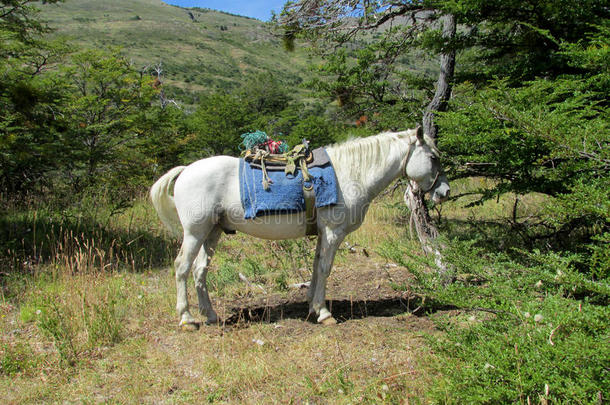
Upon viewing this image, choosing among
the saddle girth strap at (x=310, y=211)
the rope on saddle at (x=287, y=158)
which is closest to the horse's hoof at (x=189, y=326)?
the saddle girth strap at (x=310, y=211)

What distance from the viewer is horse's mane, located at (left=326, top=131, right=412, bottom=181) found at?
418 cm

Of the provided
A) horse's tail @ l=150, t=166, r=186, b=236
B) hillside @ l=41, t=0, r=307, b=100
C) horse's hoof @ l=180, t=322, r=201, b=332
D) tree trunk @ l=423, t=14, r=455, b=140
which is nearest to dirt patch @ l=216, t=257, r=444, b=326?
horse's hoof @ l=180, t=322, r=201, b=332

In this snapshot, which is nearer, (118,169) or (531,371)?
(531,371)

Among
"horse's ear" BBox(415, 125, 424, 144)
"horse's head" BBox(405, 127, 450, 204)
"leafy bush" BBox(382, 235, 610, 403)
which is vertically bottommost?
"leafy bush" BBox(382, 235, 610, 403)

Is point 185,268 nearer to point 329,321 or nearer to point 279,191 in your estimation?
point 279,191

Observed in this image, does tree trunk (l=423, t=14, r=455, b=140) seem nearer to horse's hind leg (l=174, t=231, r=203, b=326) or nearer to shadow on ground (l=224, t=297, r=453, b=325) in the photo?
shadow on ground (l=224, t=297, r=453, b=325)

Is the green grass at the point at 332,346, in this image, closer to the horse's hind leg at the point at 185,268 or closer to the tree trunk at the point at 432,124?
the horse's hind leg at the point at 185,268

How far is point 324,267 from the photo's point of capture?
4172 millimetres

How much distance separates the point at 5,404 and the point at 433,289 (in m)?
3.50

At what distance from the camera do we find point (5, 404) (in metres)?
2.75

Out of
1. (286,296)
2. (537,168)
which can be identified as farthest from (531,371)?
(286,296)

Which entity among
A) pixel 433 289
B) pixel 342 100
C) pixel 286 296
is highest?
pixel 342 100

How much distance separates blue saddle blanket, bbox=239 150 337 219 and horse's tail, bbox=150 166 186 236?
84cm

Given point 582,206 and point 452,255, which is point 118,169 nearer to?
point 452,255
